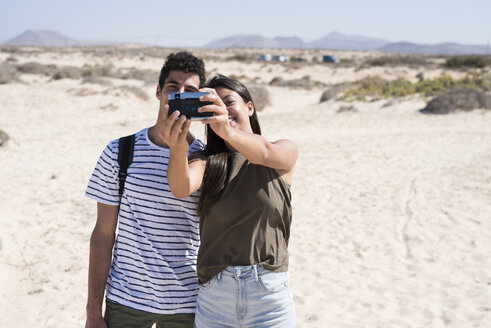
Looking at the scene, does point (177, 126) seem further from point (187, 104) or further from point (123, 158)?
point (123, 158)

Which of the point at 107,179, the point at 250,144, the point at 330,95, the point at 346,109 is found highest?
the point at 250,144

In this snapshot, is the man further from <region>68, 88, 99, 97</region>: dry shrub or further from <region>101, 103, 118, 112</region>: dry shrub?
<region>68, 88, 99, 97</region>: dry shrub

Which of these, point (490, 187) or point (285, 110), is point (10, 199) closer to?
point (490, 187)

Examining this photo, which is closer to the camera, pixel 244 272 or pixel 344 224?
pixel 244 272

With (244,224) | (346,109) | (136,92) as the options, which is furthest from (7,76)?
(244,224)

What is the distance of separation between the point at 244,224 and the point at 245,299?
273 millimetres

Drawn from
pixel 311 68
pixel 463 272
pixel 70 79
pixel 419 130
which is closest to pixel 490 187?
pixel 463 272

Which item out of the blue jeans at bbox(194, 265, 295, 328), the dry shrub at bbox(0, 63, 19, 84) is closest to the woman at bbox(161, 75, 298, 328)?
the blue jeans at bbox(194, 265, 295, 328)

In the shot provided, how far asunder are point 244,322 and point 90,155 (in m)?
9.54

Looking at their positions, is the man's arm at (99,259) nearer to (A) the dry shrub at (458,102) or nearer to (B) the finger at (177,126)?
(B) the finger at (177,126)

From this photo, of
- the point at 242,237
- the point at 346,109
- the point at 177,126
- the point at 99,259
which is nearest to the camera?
the point at 177,126

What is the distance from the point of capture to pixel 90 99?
58.4 feet

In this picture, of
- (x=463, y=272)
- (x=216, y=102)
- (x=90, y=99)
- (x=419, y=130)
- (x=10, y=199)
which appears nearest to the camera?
(x=216, y=102)

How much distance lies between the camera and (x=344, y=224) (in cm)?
673
